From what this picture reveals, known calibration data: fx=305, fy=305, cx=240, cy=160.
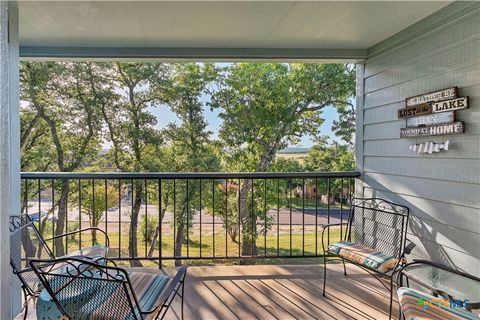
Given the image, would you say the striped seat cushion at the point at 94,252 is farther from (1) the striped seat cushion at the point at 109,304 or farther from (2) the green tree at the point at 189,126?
(2) the green tree at the point at 189,126

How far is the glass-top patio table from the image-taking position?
1.90 meters

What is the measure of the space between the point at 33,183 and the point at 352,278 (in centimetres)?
710

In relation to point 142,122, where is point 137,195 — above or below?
below

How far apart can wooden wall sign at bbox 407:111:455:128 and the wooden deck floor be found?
1456 millimetres

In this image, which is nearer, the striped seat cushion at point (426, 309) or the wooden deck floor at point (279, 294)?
the striped seat cushion at point (426, 309)

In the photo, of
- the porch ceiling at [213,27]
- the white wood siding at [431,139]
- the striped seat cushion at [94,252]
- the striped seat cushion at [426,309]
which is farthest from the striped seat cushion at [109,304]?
the white wood siding at [431,139]

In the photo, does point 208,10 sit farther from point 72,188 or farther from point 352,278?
point 72,188

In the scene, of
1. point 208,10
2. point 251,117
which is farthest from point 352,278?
point 251,117

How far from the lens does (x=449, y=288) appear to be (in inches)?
87.9

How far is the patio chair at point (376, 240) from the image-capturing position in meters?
2.26

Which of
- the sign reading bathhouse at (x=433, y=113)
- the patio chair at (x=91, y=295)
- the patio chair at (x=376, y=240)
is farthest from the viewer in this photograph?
the patio chair at (x=376, y=240)

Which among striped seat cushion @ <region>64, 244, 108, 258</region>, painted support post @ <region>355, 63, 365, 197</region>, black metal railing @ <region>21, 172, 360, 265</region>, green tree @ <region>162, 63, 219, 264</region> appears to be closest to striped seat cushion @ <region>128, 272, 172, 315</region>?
striped seat cushion @ <region>64, 244, 108, 258</region>

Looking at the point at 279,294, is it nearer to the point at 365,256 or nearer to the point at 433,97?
the point at 365,256

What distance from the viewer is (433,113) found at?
235cm
